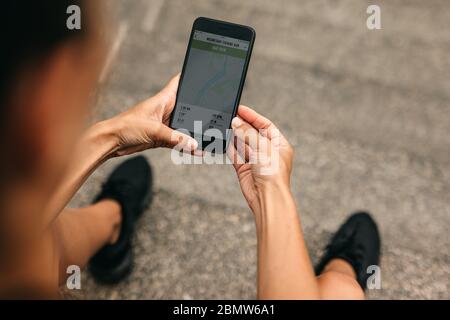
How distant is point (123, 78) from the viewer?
296cm

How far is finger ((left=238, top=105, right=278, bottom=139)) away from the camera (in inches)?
73.7

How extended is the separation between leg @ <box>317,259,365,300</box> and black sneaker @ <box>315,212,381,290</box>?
0.14 meters

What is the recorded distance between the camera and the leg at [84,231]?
6.03ft

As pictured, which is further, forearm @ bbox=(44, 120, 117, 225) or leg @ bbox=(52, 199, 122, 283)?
leg @ bbox=(52, 199, 122, 283)

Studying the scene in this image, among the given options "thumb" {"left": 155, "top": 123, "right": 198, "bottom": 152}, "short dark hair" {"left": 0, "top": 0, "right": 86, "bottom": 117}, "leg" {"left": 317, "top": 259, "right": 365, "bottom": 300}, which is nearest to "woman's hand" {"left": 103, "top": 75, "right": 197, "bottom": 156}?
"thumb" {"left": 155, "top": 123, "right": 198, "bottom": 152}

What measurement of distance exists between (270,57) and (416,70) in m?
1.13

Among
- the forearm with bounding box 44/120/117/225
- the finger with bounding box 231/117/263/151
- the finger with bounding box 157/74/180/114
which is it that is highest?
the finger with bounding box 157/74/180/114

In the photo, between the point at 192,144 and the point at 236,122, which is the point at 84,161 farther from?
the point at 236,122

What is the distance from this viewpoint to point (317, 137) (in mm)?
2783

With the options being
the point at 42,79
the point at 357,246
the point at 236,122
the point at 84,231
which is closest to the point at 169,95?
the point at 236,122

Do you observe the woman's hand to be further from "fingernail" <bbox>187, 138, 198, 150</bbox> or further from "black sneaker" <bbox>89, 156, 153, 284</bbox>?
"black sneaker" <bbox>89, 156, 153, 284</bbox>

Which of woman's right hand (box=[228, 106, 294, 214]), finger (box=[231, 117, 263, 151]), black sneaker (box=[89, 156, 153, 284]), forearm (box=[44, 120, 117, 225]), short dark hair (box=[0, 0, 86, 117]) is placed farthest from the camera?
black sneaker (box=[89, 156, 153, 284])
